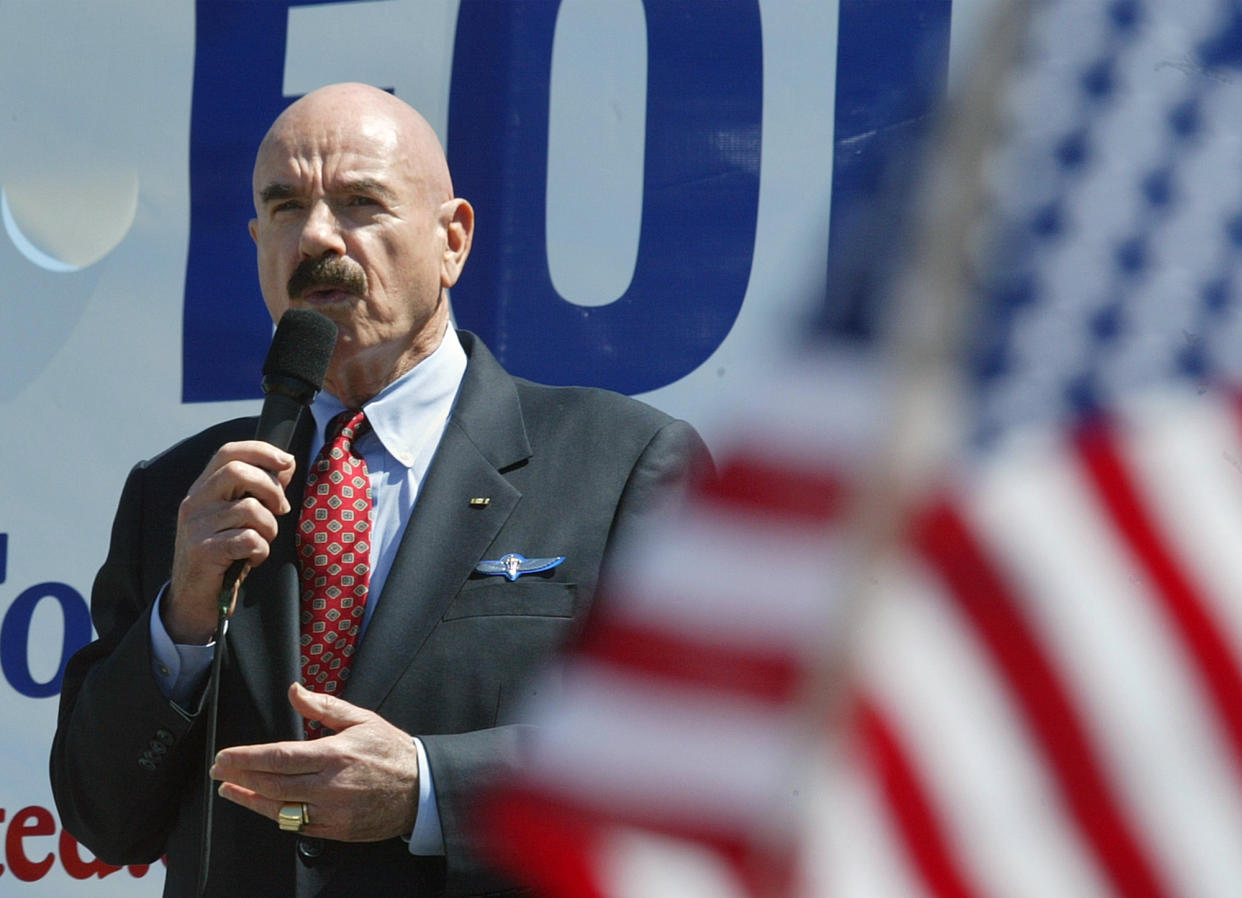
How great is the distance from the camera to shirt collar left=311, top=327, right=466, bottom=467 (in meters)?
1.98

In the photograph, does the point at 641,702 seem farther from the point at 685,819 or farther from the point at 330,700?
the point at 330,700

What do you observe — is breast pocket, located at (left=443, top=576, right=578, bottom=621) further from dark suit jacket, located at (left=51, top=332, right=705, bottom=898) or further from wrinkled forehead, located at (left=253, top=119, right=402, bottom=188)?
wrinkled forehead, located at (left=253, top=119, right=402, bottom=188)

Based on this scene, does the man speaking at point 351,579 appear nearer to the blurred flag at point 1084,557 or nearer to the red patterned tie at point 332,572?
the red patterned tie at point 332,572

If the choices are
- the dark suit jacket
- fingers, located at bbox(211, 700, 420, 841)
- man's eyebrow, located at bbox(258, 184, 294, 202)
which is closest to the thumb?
fingers, located at bbox(211, 700, 420, 841)

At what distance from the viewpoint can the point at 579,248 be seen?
100 inches

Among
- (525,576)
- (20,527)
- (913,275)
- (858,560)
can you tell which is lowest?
(20,527)

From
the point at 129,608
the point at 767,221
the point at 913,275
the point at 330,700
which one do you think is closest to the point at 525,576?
the point at 330,700

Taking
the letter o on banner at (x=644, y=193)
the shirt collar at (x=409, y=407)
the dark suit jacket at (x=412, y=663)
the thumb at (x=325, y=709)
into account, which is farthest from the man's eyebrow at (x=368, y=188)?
the thumb at (x=325, y=709)

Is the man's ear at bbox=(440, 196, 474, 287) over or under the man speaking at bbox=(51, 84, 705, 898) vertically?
over

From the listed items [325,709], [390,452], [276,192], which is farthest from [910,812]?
[276,192]

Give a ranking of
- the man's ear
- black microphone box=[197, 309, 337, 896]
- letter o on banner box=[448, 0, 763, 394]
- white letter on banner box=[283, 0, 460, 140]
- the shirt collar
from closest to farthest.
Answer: black microphone box=[197, 309, 337, 896], the shirt collar, the man's ear, letter o on banner box=[448, 0, 763, 394], white letter on banner box=[283, 0, 460, 140]

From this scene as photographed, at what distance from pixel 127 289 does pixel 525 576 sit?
126 cm

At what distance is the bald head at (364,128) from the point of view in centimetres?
214

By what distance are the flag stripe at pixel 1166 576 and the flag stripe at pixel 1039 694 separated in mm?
74
